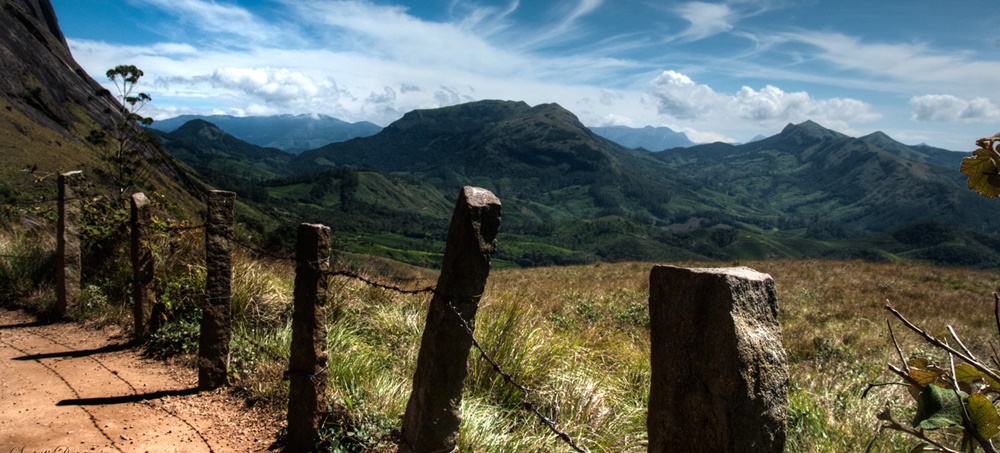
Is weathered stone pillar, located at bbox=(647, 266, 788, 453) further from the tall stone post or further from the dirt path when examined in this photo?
the tall stone post

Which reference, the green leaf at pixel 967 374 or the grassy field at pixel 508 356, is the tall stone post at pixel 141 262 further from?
the green leaf at pixel 967 374

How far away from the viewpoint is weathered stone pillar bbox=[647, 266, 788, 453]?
5.74ft

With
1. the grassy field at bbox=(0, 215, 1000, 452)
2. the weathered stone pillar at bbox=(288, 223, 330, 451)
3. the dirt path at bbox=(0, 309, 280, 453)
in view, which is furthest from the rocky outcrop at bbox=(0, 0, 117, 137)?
Answer: the weathered stone pillar at bbox=(288, 223, 330, 451)

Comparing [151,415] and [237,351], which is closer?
[151,415]

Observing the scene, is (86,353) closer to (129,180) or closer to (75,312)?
(75,312)

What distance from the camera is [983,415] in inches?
39.0

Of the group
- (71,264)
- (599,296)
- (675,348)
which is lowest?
(599,296)

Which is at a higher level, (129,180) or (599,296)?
(129,180)

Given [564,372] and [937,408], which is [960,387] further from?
[564,372]

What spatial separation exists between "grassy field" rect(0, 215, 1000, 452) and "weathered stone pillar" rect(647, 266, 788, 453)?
2.22ft

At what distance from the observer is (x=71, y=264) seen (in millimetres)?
8664

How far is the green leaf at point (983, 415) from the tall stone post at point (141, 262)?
8.80 metres

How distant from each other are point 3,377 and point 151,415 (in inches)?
98.4

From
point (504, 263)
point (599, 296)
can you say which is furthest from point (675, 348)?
point (504, 263)
